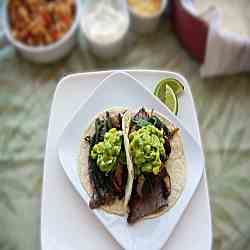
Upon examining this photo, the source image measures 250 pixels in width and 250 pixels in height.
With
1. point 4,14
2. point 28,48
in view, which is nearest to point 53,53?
point 28,48

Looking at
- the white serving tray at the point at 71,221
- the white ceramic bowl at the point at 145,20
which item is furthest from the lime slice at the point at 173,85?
the white ceramic bowl at the point at 145,20

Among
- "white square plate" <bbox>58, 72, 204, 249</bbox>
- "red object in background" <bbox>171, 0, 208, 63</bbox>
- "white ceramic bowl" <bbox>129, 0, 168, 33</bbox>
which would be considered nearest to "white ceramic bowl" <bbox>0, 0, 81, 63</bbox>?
"white ceramic bowl" <bbox>129, 0, 168, 33</bbox>

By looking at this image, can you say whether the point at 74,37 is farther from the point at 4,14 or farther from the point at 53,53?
the point at 4,14

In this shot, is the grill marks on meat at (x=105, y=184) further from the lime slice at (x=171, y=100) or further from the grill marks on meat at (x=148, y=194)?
the lime slice at (x=171, y=100)

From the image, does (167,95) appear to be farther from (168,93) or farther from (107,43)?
(107,43)

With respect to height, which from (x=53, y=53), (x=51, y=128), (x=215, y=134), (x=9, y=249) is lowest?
(x=9, y=249)

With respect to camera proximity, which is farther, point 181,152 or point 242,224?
point 242,224
